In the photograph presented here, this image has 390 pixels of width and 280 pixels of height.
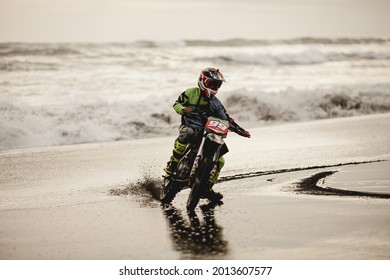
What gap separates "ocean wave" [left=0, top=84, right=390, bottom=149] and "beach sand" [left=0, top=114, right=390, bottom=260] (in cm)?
316

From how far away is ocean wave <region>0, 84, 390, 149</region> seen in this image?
60.0 ft

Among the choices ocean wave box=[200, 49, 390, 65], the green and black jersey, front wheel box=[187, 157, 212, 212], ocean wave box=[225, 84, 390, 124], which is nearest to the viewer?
front wheel box=[187, 157, 212, 212]

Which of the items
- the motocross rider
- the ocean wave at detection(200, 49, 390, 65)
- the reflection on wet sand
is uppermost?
the motocross rider

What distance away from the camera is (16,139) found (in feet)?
57.4

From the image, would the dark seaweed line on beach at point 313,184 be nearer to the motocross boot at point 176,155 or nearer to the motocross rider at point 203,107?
the motocross rider at point 203,107

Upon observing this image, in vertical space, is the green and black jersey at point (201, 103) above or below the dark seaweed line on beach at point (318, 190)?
above

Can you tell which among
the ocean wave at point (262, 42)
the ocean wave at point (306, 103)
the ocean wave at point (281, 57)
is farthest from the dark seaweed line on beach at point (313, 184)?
the ocean wave at point (281, 57)

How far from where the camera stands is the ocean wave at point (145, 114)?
18.3 metres

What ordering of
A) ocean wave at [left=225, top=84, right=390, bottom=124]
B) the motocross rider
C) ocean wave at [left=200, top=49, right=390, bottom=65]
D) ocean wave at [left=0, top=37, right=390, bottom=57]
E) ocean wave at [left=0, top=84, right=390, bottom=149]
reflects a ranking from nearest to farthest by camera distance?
the motocross rider, ocean wave at [left=0, top=84, right=390, bottom=149], ocean wave at [left=225, top=84, right=390, bottom=124], ocean wave at [left=0, top=37, right=390, bottom=57], ocean wave at [left=200, top=49, right=390, bottom=65]

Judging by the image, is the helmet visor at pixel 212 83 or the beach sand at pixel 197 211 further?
the helmet visor at pixel 212 83

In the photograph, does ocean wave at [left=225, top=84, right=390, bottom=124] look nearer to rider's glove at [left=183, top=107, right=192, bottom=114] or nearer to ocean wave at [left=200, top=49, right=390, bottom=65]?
ocean wave at [left=200, top=49, right=390, bottom=65]

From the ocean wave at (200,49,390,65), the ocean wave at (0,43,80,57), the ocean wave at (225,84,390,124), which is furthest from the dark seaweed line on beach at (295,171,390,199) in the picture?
the ocean wave at (200,49,390,65)

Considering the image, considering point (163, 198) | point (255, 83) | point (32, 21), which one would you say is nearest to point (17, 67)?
point (255, 83)

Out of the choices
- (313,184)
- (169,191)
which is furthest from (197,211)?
(313,184)
